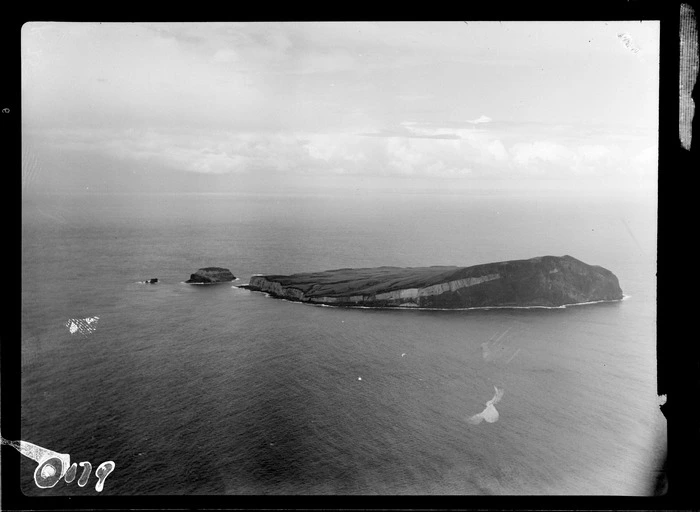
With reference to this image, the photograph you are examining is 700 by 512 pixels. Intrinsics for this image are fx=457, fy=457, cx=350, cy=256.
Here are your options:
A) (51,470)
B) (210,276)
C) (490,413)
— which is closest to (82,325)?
(210,276)

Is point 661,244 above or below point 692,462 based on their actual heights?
above

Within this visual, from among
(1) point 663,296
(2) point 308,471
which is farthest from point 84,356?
(1) point 663,296

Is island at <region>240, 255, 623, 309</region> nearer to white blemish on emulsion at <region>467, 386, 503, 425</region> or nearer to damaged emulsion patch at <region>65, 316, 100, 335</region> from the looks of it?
white blemish on emulsion at <region>467, 386, 503, 425</region>

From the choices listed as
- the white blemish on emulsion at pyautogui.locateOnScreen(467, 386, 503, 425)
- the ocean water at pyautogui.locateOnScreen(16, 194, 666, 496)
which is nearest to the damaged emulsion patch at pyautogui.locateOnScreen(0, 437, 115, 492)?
the ocean water at pyautogui.locateOnScreen(16, 194, 666, 496)

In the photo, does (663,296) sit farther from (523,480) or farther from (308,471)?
(308,471)
